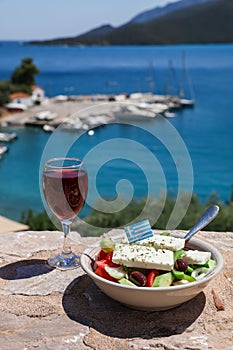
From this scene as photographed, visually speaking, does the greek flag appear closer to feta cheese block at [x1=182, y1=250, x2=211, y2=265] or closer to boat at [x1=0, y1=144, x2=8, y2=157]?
feta cheese block at [x1=182, y1=250, x2=211, y2=265]

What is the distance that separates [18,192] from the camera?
18484 millimetres

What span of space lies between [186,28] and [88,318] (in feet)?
202

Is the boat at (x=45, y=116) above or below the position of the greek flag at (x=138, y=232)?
below

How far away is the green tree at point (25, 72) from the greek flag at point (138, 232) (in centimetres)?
3558

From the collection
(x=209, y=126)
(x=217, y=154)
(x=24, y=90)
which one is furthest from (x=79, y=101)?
(x=217, y=154)

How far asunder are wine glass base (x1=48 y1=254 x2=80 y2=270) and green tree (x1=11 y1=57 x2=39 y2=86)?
116 feet

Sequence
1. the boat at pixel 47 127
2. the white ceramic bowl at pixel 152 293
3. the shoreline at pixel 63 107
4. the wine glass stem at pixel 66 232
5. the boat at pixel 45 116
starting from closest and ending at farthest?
1. the white ceramic bowl at pixel 152 293
2. the wine glass stem at pixel 66 232
3. the boat at pixel 47 127
4. the boat at pixel 45 116
5. the shoreline at pixel 63 107

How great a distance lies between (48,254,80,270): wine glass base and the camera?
115cm

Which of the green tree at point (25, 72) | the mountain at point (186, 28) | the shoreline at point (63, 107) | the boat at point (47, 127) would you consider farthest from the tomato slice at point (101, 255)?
the mountain at point (186, 28)

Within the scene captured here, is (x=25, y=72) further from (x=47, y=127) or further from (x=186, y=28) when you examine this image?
(x=186, y=28)

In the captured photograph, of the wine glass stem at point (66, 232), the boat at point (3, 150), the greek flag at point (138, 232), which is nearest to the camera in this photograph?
the greek flag at point (138, 232)

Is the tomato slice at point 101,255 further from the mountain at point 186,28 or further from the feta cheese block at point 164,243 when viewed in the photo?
the mountain at point 186,28

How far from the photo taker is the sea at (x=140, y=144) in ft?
4.01

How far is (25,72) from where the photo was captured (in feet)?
116
